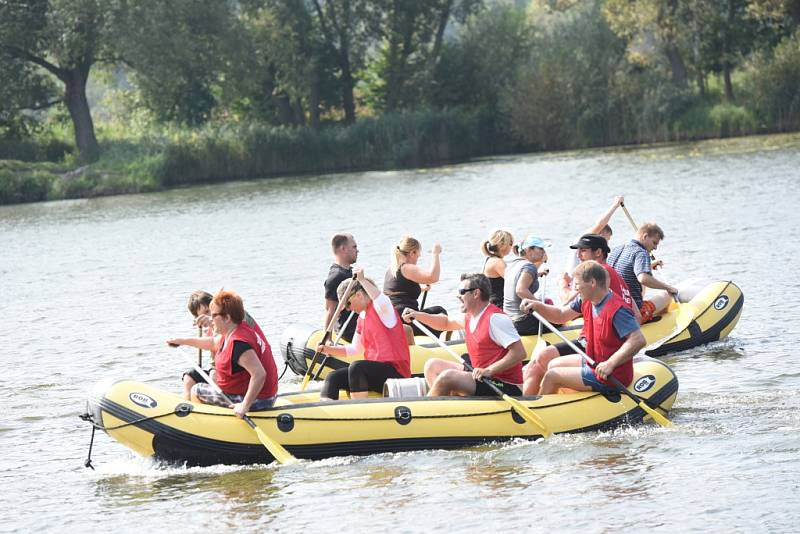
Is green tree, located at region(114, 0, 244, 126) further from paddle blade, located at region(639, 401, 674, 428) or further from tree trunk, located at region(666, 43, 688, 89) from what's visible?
paddle blade, located at region(639, 401, 674, 428)

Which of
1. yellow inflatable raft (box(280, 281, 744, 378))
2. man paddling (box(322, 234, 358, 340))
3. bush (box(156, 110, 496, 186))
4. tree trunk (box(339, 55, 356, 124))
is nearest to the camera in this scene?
man paddling (box(322, 234, 358, 340))

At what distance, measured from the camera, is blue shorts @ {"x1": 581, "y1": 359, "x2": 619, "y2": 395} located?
9.35m

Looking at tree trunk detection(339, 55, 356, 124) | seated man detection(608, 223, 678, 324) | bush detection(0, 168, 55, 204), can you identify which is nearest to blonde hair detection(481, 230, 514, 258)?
seated man detection(608, 223, 678, 324)

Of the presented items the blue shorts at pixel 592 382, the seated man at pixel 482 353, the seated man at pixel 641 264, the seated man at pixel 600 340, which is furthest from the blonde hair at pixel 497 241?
the blue shorts at pixel 592 382

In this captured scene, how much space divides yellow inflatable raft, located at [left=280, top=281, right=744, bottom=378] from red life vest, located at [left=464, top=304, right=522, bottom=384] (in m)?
2.13

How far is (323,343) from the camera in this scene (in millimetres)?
10906

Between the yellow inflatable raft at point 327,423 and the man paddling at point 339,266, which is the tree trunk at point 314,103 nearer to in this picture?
the man paddling at point 339,266

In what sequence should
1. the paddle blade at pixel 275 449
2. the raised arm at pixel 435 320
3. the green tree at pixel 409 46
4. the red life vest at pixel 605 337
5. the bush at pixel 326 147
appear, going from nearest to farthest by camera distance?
the red life vest at pixel 605 337 → the paddle blade at pixel 275 449 → the raised arm at pixel 435 320 → the bush at pixel 326 147 → the green tree at pixel 409 46

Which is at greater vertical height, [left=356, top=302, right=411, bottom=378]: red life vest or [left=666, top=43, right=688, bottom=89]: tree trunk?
[left=666, top=43, right=688, bottom=89]: tree trunk

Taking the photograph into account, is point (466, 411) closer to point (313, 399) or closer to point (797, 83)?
point (313, 399)

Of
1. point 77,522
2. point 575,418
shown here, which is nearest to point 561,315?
point 575,418

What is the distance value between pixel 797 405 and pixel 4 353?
975cm

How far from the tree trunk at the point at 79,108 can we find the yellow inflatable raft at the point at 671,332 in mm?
34223

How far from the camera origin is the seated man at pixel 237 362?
28.9 ft
